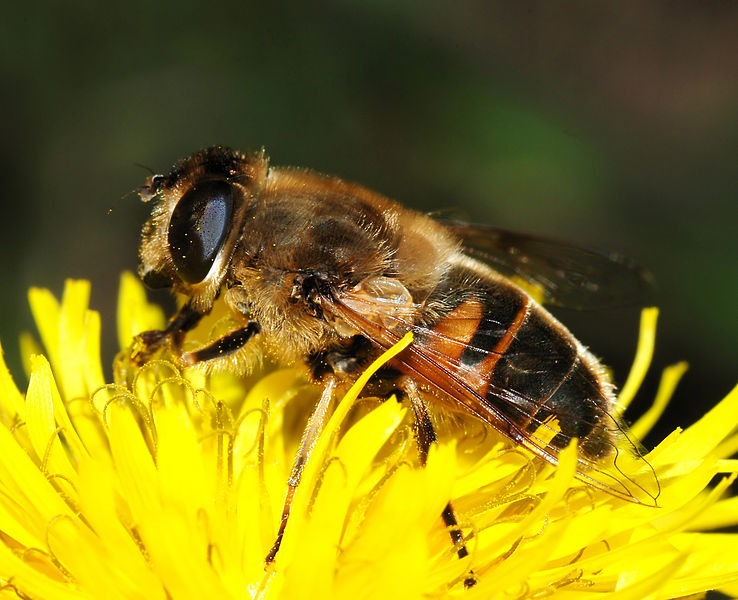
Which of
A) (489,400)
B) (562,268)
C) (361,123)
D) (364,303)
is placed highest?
(361,123)

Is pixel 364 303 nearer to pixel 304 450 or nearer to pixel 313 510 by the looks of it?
pixel 304 450

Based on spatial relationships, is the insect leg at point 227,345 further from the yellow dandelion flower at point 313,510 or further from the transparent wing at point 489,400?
the transparent wing at point 489,400

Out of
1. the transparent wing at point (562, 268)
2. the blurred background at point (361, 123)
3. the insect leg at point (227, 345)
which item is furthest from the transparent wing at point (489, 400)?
the blurred background at point (361, 123)

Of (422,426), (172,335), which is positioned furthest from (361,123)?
(422,426)

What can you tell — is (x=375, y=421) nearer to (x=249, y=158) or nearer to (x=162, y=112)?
(x=249, y=158)

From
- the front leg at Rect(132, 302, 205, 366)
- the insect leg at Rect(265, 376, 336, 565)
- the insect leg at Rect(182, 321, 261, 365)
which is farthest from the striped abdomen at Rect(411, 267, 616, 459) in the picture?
the front leg at Rect(132, 302, 205, 366)

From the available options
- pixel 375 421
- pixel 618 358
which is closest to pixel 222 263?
pixel 375 421

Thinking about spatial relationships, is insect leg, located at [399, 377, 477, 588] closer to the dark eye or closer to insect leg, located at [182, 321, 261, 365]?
insect leg, located at [182, 321, 261, 365]
